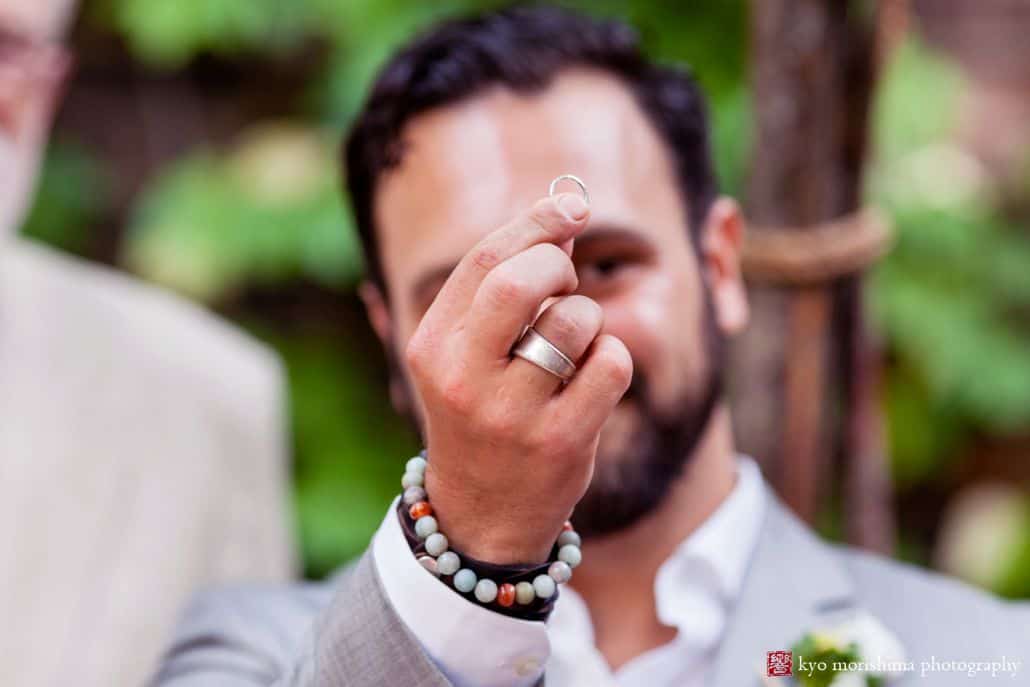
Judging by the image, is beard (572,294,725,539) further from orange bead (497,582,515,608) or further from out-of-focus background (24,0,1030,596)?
out-of-focus background (24,0,1030,596)

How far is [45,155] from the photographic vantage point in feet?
9.11

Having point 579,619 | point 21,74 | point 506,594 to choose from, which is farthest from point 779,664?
point 21,74

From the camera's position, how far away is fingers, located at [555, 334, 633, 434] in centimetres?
70

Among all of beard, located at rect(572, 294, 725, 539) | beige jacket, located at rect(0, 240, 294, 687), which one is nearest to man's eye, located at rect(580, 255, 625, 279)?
beard, located at rect(572, 294, 725, 539)

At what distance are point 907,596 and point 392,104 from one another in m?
0.79

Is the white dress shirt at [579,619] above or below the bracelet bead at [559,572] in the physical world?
below

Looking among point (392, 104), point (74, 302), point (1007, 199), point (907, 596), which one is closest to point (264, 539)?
point (74, 302)

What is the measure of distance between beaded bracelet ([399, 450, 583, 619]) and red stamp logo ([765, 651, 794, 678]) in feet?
1.20

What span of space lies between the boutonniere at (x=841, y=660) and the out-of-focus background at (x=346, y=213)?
96 cm

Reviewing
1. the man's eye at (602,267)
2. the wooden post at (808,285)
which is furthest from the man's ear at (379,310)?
the wooden post at (808,285)

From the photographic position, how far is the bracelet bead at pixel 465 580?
0.72 m

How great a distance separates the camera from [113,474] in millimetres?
1740

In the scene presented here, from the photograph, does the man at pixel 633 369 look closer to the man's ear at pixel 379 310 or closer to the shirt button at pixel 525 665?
the man's ear at pixel 379 310

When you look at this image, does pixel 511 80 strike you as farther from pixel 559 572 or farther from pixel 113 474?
pixel 113 474
